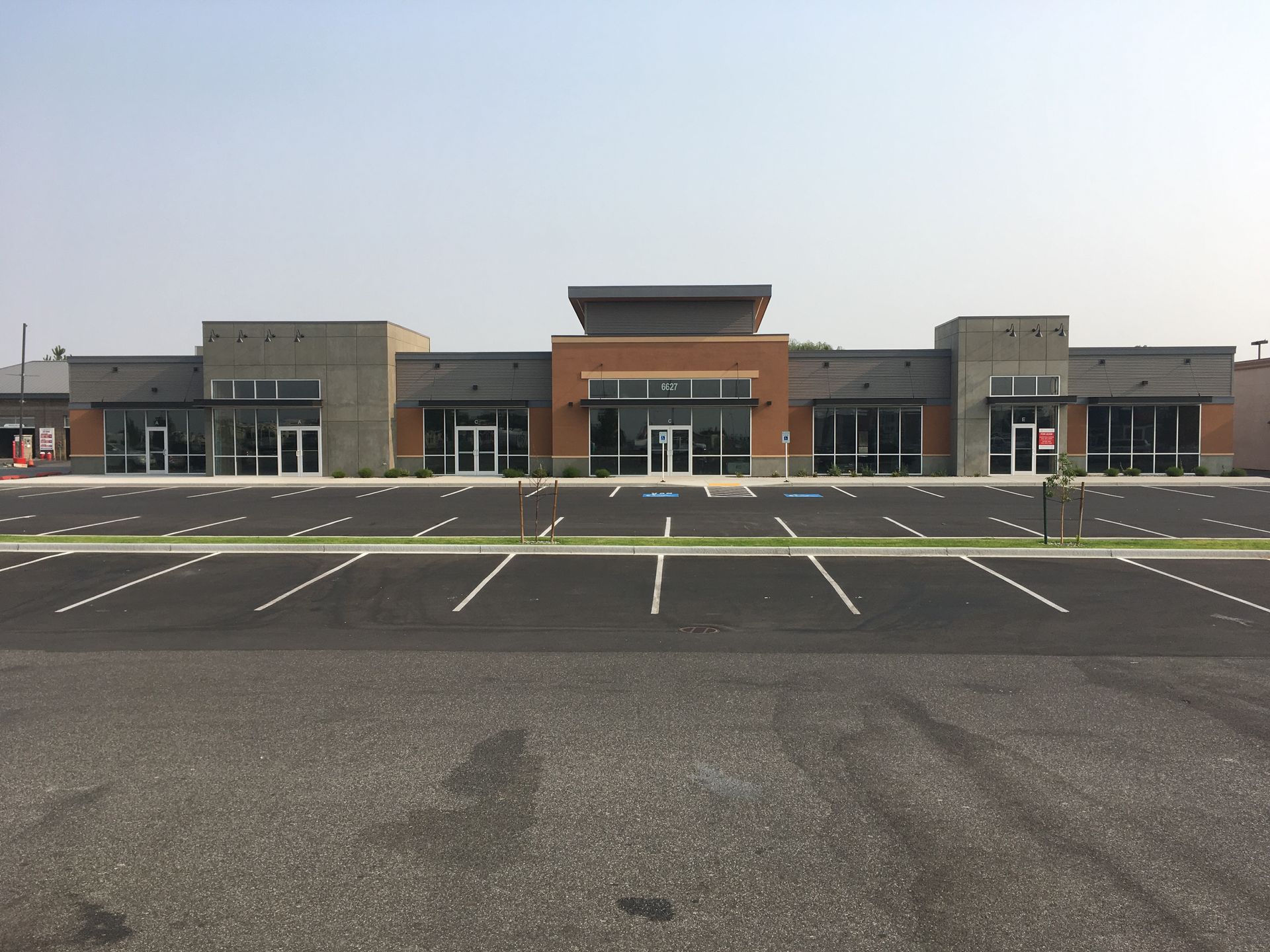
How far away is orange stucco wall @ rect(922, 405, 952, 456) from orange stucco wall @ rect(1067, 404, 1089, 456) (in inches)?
212

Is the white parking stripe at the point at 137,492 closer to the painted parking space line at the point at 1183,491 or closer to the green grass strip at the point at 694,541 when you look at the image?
the green grass strip at the point at 694,541

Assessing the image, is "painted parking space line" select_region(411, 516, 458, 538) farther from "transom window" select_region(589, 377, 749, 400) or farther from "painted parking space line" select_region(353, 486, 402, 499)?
"transom window" select_region(589, 377, 749, 400)

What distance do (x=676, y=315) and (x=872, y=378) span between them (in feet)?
32.4

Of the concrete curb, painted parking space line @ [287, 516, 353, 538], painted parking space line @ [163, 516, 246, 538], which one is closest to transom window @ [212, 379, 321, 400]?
painted parking space line @ [163, 516, 246, 538]

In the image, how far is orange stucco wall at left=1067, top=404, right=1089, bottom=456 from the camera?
37.1 m

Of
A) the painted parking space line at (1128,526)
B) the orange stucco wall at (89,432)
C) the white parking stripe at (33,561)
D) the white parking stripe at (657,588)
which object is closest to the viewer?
the white parking stripe at (657,588)

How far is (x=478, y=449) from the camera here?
37.9 m

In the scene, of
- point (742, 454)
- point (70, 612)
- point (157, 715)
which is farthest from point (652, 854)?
point (742, 454)

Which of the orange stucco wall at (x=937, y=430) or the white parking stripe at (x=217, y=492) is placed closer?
the white parking stripe at (x=217, y=492)

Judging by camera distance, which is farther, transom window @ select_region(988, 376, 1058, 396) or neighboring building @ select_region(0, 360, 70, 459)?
neighboring building @ select_region(0, 360, 70, 459)

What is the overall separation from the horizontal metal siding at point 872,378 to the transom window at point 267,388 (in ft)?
74.6

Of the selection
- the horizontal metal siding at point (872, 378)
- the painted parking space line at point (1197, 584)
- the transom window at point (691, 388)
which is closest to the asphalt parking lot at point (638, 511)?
the painted parking space line at point (1197, 584)

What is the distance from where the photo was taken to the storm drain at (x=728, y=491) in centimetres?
2711

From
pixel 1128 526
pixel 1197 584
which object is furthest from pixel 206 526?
pixel 1128 526
